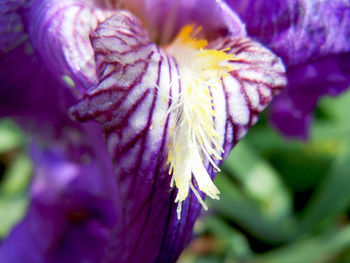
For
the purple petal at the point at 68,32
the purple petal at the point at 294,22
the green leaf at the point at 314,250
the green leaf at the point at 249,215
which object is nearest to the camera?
the purple petal at the point at 68,32

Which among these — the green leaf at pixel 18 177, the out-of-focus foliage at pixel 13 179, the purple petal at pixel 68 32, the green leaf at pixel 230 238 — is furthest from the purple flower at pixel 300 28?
the green leaf at pixel 18 177

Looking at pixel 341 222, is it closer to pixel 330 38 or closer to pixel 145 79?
pixel 330 38

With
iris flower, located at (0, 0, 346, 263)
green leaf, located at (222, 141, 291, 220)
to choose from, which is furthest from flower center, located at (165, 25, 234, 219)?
green leaf, located at (222, 141, 291, 220)

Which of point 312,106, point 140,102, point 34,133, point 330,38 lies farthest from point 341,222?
point 140,102

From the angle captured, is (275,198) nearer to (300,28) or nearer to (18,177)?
(300,28)

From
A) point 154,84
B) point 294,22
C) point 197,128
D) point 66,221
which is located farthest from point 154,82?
point 66,221

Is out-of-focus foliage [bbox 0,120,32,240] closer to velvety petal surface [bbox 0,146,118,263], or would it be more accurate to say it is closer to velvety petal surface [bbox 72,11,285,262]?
velvety petal surface [bbox 0,146,118,263]

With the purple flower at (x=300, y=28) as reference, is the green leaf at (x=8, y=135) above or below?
below

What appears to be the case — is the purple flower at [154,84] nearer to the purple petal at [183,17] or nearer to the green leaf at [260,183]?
the purple petal at [183,17]
